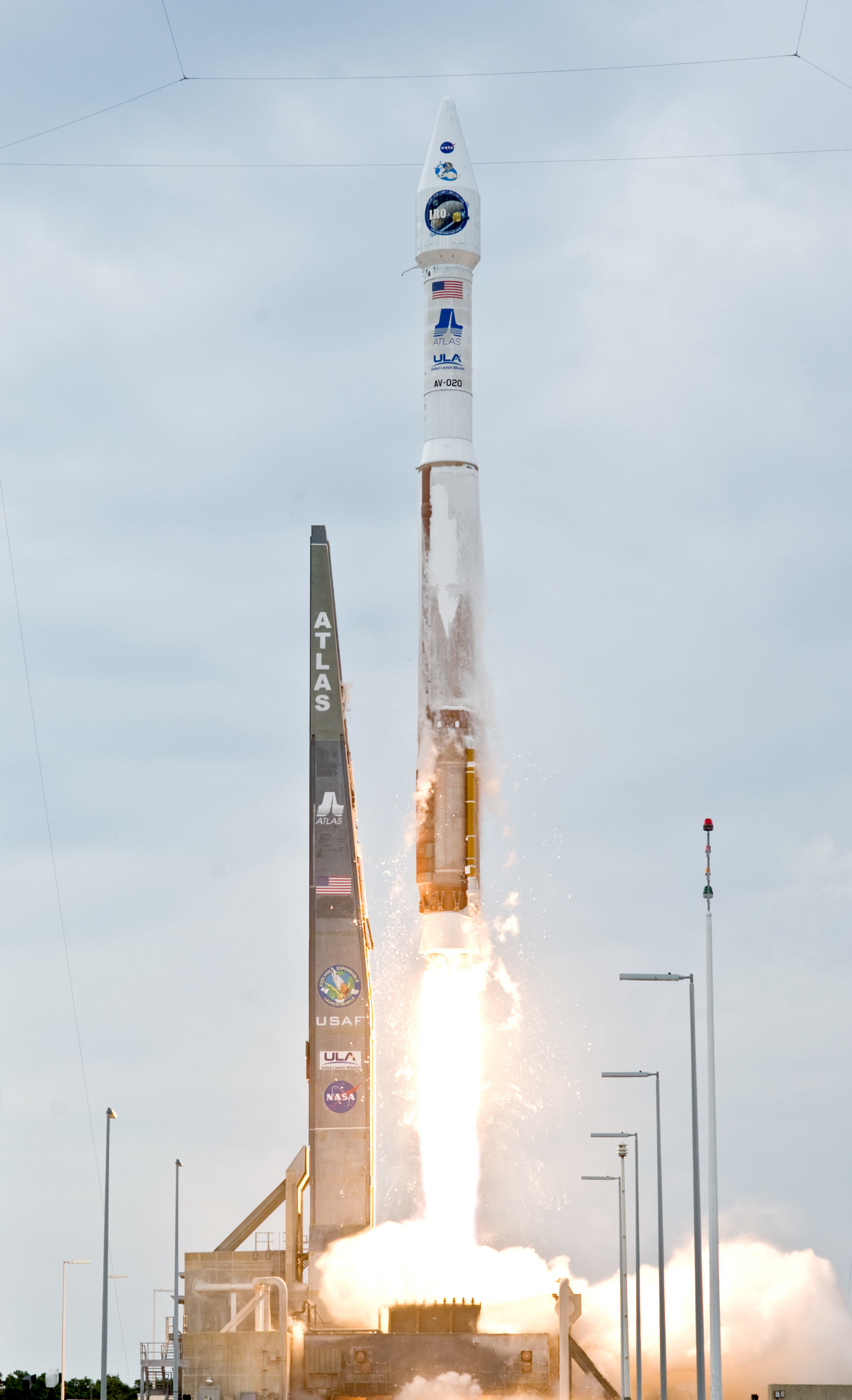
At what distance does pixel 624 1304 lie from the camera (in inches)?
4166

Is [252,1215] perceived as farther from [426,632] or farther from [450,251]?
[450,251]

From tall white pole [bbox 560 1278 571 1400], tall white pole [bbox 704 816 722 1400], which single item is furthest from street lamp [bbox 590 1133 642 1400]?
tall white pole [bbox 704 816 722 1400]

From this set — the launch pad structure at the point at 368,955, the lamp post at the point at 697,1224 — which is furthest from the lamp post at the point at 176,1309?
the lamp post at the point at 697,1224

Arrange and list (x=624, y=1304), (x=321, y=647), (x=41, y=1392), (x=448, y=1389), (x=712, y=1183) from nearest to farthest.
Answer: (x=712, y=1183) → (x=448, y=1389) → (x=624, y=1304) → (x=321, y=647) → (x=41, y=1392)

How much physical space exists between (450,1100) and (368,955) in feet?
48.7

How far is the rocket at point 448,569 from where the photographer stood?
9250 centimetres

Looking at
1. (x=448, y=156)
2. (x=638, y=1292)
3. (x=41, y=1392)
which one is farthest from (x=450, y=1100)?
(x=41, y=1392)

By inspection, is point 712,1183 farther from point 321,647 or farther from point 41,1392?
point 41,1392

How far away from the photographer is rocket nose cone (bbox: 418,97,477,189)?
3762 inches

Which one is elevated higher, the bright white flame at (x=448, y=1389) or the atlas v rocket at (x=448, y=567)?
the atlas v rocket at (x=448, y=567)

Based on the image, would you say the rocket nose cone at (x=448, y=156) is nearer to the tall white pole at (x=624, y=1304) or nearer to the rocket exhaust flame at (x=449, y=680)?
the rocket exhaust flame at (x=449, y=680)

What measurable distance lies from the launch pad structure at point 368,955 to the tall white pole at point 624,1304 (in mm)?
1410

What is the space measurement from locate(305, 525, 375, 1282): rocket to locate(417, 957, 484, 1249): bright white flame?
1003cm

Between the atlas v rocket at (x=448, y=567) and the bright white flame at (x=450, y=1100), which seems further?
the bright white flame at (x=450, y=1100)
